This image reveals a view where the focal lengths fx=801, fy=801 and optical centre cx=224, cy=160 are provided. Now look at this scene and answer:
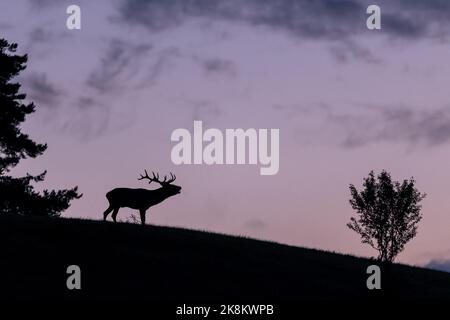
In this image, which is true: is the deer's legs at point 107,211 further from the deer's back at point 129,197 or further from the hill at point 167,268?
the hill at point 167,268

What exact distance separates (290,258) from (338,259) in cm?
481

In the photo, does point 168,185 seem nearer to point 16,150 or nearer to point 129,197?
point 129,197

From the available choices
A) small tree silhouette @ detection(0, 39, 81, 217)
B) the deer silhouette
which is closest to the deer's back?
the deer silhouette

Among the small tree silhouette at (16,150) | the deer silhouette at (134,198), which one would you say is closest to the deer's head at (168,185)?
the deer silhouette at (134,198)

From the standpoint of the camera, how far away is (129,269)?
108 ft

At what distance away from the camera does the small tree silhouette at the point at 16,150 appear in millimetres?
58625

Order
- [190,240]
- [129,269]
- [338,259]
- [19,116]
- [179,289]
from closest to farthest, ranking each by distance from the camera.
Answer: [179,289] < [129,269] < [190,240] < [338,259] < [19,116]

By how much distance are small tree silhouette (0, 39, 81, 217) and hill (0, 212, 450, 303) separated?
1811cm

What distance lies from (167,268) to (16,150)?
29.8 meters

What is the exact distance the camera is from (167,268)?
1334 inches

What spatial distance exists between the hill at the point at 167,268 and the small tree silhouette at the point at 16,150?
18.1 metres

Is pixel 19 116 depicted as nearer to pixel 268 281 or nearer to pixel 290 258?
pixel 290 258
